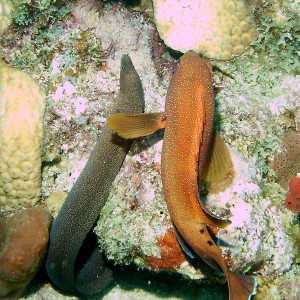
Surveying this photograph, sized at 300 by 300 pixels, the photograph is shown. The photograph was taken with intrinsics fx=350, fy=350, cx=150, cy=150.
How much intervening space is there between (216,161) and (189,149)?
65 centimetres

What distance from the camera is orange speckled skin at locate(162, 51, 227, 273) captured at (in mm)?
3730

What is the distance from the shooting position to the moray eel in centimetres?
373

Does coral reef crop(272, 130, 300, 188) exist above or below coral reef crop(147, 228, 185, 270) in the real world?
above

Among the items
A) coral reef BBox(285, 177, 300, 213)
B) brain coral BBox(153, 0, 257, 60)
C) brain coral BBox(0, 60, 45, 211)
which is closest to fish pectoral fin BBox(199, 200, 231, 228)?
coral reef BBox(285, 177, 300, 213)

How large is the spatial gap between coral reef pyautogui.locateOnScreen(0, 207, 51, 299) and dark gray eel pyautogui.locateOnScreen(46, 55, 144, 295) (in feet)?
0.71

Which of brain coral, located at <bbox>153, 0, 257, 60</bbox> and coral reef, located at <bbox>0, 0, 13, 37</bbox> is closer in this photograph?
coral reef, located at <bbox>0, 0, 13, 37</bbox>

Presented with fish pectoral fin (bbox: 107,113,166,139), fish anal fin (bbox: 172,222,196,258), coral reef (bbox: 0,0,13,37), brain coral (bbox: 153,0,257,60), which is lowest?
fish anal fin (bbox: 172,222,196,258)

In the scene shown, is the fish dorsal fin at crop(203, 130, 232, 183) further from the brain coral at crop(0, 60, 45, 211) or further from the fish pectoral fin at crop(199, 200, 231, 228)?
the brain coral at crop(0, 60, 45, 211)

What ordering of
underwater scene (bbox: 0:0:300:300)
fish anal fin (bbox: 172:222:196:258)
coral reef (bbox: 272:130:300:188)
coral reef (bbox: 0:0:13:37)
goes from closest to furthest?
fish anal fin (bbox: 172:222:196:258)
underwater scene (bbox: 0:0:300:300)
coral reef (bbox: 0:0:13:37)
coral reef (bbox: 272:130:300:188)

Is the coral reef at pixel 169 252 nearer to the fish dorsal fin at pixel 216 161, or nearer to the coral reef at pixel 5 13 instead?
the fish dorsal fin at pixel 216 161

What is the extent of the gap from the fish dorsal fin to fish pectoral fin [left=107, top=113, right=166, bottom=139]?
28.0 inches

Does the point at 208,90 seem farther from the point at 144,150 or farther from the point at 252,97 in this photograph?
the point at 252,97

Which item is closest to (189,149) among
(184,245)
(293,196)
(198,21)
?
(184,245)

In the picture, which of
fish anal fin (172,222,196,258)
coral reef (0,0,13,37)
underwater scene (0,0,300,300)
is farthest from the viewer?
coral reef (0,0,13,37)
